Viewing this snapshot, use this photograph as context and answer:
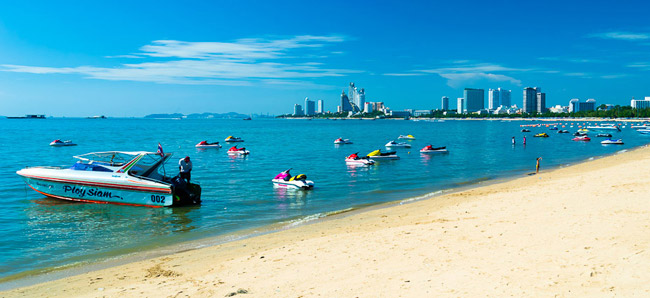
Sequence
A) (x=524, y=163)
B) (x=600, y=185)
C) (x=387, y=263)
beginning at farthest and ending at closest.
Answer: (x=524, y=163)
(x=600, y=185)
(x=387, y=263)

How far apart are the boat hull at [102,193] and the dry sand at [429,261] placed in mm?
8744

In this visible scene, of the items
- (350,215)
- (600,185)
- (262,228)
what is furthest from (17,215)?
(600,185)

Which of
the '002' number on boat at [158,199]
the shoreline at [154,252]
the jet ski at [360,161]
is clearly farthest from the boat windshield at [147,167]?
the jet ski at [360,161]

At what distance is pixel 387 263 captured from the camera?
1105cm

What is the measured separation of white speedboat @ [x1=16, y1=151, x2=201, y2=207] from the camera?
2294cm

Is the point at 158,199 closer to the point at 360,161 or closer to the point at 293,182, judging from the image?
the point at 293,182

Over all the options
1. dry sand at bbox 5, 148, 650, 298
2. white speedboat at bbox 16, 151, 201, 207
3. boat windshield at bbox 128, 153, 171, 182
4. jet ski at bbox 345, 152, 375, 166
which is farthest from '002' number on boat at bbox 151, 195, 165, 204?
jet ski at bbox 345, 152, 375, 166

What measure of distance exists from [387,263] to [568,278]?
3905 millimetres

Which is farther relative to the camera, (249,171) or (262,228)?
(249,171)

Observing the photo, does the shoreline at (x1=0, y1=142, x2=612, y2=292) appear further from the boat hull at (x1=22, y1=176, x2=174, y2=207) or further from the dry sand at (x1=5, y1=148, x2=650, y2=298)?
the boat hull at (x1=22, y1=176, x2=174, y2=207)

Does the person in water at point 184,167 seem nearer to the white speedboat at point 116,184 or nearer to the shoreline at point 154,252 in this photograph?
the white speedboat at point 116,184

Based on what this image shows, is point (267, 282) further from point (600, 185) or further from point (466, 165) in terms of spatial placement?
point (466, 165)

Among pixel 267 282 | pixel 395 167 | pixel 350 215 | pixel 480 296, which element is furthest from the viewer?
pixel 395 167

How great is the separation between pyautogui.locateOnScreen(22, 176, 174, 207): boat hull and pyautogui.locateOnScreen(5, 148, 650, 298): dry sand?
874 cm
